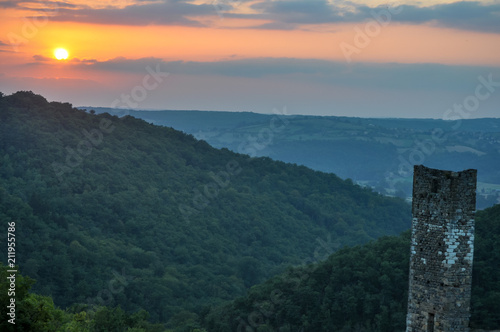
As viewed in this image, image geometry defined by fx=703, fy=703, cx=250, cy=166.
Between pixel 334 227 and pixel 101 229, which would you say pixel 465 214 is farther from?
pixel 334 227

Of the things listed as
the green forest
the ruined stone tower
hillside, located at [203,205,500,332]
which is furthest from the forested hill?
the ruined stone tower

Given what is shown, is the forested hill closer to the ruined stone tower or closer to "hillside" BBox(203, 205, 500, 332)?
"hillside" BBox(203, 205, 500, 332)

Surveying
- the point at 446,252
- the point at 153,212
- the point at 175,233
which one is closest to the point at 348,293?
the point at 446,252

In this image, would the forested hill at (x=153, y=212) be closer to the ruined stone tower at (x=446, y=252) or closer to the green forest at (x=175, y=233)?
the green forest at (x=175, y=233)

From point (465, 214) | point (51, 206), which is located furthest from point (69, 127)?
point (465, 214)

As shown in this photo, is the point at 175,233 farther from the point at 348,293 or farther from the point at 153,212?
the point at 348,293
